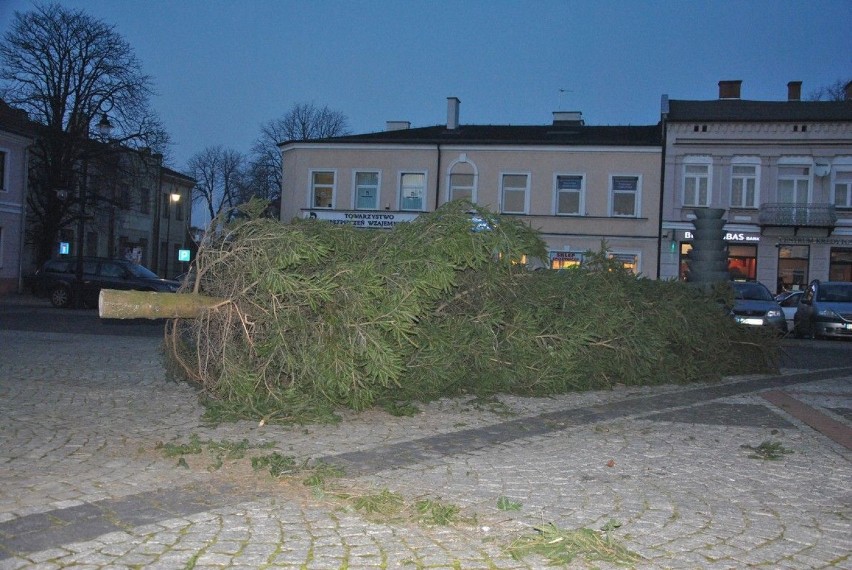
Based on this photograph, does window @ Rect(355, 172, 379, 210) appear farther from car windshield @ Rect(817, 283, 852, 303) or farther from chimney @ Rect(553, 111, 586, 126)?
car windshield @ Rect(817, 283, 852, 303)

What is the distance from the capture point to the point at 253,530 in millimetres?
4348

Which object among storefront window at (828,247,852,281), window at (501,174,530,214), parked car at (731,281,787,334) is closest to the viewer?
parked car at (731,281,787,334)

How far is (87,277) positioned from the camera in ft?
80.1

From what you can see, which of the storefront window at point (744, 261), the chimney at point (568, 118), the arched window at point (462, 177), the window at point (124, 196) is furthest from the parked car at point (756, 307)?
the window at point (124, 196)

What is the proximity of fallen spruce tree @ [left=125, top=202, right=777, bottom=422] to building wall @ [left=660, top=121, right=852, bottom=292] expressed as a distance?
22819 millimetres

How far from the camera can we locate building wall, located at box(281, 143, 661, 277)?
3284cm

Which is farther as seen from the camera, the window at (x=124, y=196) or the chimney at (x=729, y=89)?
the window at (x=124, y=196)

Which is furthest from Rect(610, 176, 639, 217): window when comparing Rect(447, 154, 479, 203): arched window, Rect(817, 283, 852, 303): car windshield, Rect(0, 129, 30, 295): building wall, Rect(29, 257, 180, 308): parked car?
Rect(0, 129, 30, 295): building wall

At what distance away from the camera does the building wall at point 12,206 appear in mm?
32375

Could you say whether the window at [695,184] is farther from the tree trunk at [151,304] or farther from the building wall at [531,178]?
the tree trunk at [151,304]

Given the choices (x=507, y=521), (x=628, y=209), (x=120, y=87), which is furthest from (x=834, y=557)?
(x=120, y=87)

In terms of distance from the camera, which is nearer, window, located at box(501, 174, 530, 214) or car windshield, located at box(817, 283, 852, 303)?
car windshield, located at box(817, 283, 852, 303)

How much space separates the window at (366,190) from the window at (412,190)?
120cm

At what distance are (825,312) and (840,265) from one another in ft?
38.2
